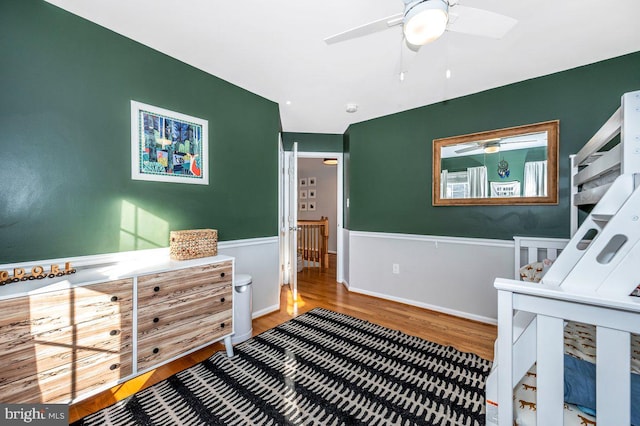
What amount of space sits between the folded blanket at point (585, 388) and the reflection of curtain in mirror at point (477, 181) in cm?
213

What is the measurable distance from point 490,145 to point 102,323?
144 inches

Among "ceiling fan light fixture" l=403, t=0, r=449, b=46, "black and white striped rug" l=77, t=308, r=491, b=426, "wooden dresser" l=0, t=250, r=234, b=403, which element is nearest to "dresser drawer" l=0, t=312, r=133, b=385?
"wooden dresser" l=0, t=250, r=234, b=403

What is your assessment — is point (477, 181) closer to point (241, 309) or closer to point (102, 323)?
point (241, 309)

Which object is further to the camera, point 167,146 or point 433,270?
point 433,270

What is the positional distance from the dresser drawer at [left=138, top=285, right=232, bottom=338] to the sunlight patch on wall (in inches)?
22.7

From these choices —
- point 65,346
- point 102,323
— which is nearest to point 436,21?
point 102,323

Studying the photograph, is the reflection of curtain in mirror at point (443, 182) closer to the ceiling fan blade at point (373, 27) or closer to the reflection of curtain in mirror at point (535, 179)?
the reflection of curtain in mirror at point (535, 179)

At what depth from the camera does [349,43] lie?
196 cm

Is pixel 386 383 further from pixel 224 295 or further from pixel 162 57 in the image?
pixel 162 57

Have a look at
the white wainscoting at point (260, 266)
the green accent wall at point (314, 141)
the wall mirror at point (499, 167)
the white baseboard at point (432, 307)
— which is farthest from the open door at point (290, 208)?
the wall mirror at point (499, 167)

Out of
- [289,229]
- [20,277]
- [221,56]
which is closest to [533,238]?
[289,229]

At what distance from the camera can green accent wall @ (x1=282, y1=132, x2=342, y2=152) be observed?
4.11 metres

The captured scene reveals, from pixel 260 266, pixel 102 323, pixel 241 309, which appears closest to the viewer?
pixel 102 323

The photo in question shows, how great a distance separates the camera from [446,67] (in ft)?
7.47
